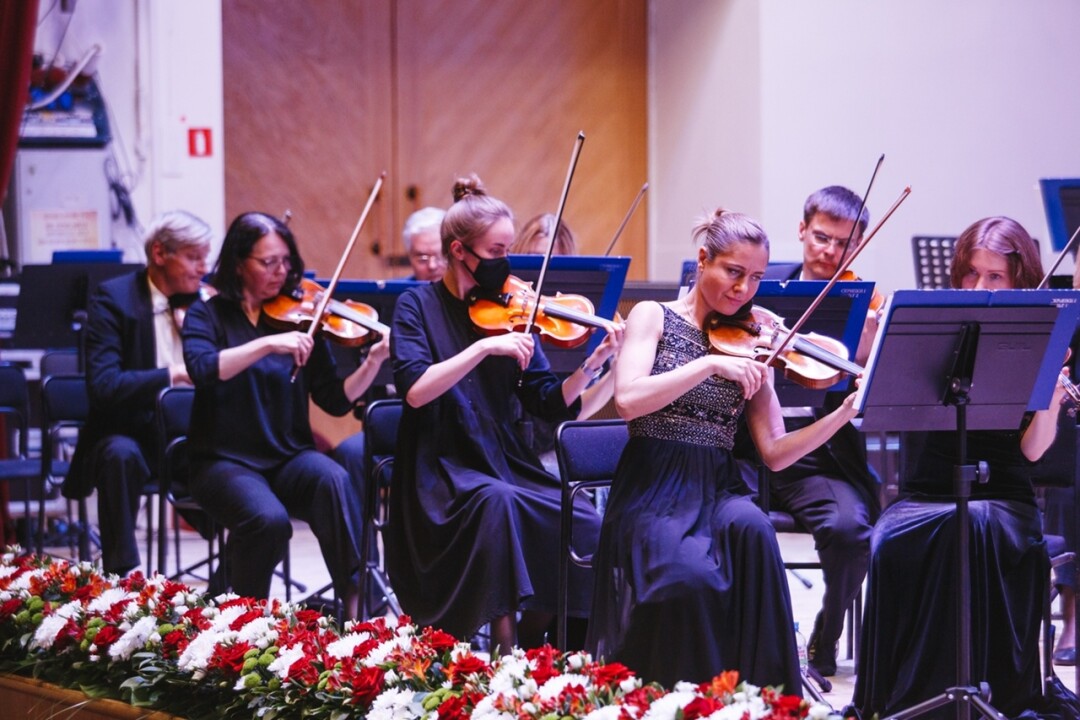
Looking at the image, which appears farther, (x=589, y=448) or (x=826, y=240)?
(x=826, y=240)

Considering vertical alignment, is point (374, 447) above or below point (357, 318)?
below

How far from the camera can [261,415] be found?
12.0ft

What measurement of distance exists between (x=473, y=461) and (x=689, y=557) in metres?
0.78

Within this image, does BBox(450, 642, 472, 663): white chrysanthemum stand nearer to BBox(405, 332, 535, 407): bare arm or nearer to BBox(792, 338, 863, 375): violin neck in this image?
BBox(405, 332, 535, 407): bare arm

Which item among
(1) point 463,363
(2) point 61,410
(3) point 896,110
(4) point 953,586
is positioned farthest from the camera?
(3) point 896,110

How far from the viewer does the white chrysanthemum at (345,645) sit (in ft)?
7.63

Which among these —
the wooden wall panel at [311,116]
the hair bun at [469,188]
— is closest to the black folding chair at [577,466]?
the hair bun at [469,188]

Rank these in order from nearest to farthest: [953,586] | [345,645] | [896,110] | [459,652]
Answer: [459,652] < [345,645] < [953,586] < [896,110]

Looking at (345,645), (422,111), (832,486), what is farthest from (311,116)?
(345,645)

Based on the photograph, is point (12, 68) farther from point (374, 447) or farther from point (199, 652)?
point (199, 652)

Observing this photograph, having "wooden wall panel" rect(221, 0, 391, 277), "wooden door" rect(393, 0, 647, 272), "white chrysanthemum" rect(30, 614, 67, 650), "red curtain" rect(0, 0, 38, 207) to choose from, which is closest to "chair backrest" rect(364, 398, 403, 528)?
"white chrysanthemum" rect(30, 614, 67, 650)

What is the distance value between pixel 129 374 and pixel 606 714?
2.34m

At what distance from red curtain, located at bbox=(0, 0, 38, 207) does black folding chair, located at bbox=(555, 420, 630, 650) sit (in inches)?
71.2

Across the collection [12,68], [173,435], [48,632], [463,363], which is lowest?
[48,632]
